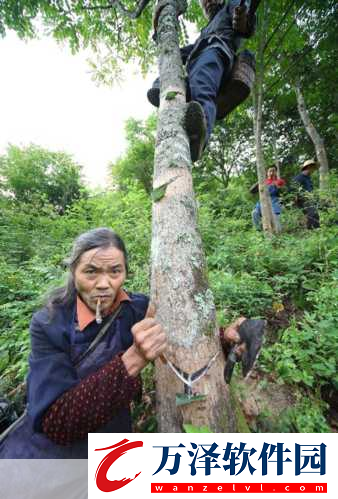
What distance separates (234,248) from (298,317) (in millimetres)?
1741

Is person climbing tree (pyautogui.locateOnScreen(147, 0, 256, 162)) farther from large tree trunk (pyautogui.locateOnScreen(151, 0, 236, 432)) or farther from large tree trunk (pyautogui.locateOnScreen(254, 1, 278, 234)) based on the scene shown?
large tree trunk (pyautogui.locateOnScreen(254, 1, 278, 234))

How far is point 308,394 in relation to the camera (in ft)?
5.78

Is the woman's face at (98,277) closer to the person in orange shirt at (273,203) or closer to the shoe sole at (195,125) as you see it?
the shoe sole at (195,125)

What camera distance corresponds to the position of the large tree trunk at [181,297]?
1.13 metres

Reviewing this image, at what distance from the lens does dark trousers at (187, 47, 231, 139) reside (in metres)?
2.21

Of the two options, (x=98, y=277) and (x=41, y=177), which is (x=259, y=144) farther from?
(x=41, y=177)

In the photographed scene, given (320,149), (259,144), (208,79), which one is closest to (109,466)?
(208,79)

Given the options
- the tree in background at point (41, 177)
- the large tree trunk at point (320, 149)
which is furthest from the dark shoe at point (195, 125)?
the tree in background at point (41, 177)

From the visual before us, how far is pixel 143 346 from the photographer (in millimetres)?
1003

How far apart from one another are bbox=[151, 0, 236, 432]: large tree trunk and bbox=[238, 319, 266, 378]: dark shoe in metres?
0.13

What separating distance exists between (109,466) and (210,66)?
3.27m

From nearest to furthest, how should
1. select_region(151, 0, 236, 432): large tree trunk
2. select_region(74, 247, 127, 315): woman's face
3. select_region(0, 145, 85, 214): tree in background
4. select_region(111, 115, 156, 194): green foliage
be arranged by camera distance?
select_region(151, 0, 236, 432): large tree trunk → select_region(74, 247, 127, 315): woman's face → select_region(0, 145, 85, 214): tree in background → select_region(111, 115, 156, 194): green foliage

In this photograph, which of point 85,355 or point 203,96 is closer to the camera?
point 85,355

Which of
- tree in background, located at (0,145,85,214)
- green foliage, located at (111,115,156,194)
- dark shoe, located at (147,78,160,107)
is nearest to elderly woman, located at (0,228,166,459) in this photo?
dark shoe, located at (147,78,160,107)
